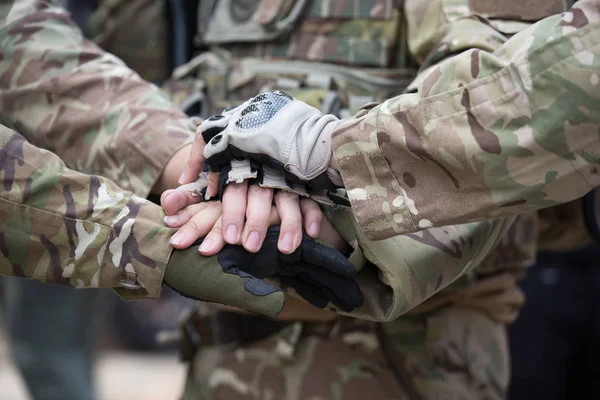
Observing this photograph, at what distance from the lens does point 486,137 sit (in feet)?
2.75

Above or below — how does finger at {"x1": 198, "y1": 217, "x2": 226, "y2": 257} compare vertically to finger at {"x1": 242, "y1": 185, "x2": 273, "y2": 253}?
below

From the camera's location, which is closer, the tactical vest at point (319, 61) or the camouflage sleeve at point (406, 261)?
the camouflage sleeve at point (406, 261)

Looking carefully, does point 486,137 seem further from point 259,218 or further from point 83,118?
point 83,118

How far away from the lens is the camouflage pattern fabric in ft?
4.42

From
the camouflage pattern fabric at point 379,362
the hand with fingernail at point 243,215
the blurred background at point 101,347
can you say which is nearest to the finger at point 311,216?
the hand with fingernail at point 243,215

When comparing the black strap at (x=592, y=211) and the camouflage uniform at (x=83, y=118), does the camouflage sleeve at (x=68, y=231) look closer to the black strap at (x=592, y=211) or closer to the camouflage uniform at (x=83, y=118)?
the camouflage uniform at (x=83, y=118)

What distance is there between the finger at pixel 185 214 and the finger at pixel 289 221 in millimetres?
107

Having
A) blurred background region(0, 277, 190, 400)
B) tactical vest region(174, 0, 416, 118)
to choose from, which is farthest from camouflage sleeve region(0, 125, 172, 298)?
blurred background region(0, 277, 190, 400)

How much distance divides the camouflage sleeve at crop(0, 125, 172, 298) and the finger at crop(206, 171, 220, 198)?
3.6 inches

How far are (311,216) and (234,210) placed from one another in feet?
0.36

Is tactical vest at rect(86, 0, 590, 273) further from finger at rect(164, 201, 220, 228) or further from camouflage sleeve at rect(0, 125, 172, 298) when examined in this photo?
camouflage sleeve at rect(0, 125, 172, 298)

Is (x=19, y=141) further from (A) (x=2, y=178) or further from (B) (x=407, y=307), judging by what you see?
(B) (x=407, y=307)

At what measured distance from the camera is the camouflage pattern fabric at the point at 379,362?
1347 mm

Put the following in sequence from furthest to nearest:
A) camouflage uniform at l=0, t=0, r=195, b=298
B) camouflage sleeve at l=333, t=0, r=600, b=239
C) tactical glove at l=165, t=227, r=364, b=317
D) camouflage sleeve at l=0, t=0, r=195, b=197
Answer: camouflage sleeve at l=0, t=0, r=195, b=197, camouflage uniform at l=0, t=0, r=195, b=298, tactical glove at l=165, t=227, r=364, b=317, camouflage sleeve at l=333, t=0, r=600, b=239
